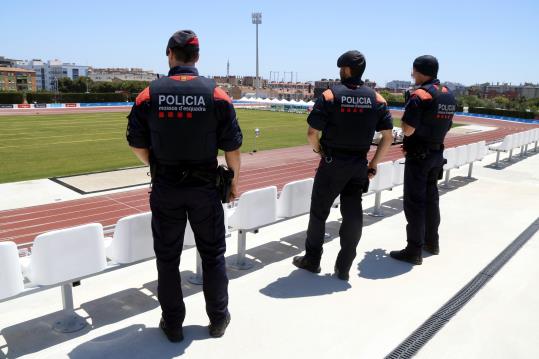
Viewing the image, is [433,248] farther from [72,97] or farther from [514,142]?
[72,97]

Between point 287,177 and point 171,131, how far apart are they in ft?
31.4

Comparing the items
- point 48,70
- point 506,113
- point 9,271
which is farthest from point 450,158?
point 48,70

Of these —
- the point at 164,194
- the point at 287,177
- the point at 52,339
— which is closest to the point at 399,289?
the point at 164,194

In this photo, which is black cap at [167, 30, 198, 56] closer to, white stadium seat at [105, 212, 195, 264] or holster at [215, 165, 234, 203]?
holster at [215, 165, 234, 203]

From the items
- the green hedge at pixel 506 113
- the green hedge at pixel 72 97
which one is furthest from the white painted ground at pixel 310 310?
the green hedge at pixel 72 97

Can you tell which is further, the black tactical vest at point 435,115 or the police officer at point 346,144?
the black tactical vest at point 435,115

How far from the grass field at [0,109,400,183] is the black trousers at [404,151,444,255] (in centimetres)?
1015

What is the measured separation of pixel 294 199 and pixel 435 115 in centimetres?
175

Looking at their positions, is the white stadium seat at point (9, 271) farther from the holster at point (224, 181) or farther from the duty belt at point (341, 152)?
the duty belt at point (341, 152)

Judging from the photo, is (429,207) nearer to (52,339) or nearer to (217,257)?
(217,257)

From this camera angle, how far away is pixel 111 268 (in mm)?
3559

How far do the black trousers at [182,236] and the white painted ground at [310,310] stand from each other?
258mm

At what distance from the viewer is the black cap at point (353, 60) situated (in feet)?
12.8

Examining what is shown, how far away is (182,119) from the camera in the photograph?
278cm
